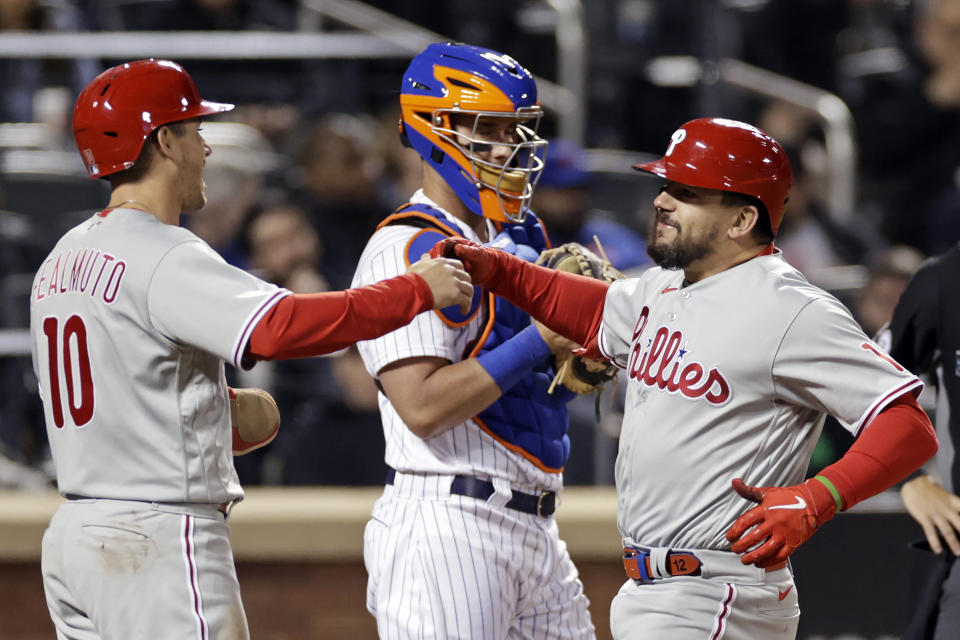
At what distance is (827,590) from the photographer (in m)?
3.98

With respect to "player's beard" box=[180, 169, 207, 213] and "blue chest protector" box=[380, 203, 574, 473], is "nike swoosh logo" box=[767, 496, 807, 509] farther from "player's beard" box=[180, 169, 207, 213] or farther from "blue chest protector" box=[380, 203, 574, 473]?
"player's beard" box=[180, 169, 207, 213]

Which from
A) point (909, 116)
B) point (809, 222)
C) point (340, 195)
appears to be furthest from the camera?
point (909, 116)

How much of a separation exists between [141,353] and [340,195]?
11.9 ft

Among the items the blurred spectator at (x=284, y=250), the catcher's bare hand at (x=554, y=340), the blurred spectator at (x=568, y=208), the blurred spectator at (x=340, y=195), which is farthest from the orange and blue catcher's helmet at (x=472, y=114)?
the blurred spectator at (x=340, y=195)

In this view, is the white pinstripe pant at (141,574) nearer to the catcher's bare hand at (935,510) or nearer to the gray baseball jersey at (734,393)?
the gray baseball jersey at (734,393)

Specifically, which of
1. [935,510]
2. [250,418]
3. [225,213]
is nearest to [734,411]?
[935,510]

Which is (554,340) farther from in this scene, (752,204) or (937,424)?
(937,424)

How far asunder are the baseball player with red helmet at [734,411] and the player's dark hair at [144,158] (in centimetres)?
110

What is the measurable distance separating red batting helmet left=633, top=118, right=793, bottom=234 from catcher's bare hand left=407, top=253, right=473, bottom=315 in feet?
1.61

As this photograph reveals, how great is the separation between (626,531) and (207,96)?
15.5ft

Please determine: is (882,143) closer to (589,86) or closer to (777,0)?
(777,0)

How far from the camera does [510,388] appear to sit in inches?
118

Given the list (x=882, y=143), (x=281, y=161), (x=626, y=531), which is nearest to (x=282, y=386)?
(x=281, y=161)

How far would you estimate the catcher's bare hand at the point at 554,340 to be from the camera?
297 centimetres
